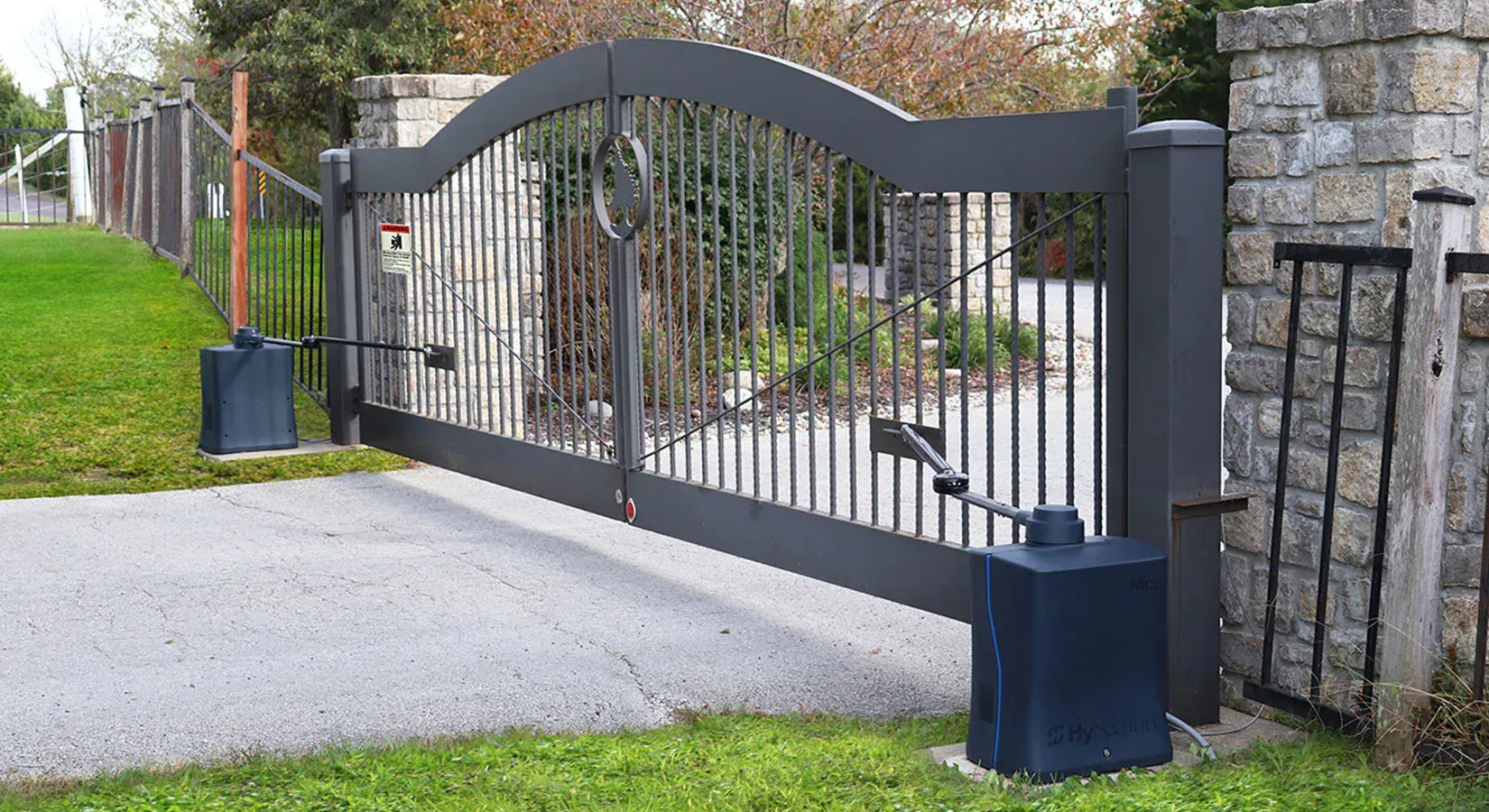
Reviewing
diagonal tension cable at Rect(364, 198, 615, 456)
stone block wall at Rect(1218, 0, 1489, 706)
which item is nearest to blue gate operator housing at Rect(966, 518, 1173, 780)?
stone block wall at Rect(1218, 0, 1489, 706)

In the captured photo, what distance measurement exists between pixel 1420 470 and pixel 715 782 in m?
1.95

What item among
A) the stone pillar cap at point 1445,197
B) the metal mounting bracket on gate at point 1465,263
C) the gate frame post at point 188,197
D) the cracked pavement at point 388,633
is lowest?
the cracked pavement at point 388,633

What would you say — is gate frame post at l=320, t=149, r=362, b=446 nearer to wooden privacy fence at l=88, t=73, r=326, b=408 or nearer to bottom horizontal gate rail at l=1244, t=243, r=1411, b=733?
wooden privacy fence at l=88, t=73, r=326, b=408

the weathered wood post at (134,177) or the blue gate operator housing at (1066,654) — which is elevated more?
the weathered wood post at (134,177)

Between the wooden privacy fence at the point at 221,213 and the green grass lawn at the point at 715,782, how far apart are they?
5642 millimetres

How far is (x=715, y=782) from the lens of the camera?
3.99m

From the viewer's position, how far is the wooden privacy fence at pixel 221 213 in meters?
10.5

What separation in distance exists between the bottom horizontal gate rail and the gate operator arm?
60 cm

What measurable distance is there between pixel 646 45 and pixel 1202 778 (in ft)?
12.6

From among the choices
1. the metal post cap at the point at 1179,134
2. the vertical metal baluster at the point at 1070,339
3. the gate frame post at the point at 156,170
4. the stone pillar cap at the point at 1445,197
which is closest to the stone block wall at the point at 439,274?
the vertical metal baluster at the point at 1070,339

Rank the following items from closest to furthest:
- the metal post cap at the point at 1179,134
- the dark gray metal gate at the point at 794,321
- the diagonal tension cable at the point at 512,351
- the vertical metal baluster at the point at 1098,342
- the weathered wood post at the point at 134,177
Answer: the metal post cap at the point at 1179,134 → the dark gray metal gate at the point at 794,321 → the vertical metal baluster at the point at 1098,342 → the diagonal tension cable at the point at 512,351 → the weathered wood post at the point at 134,177

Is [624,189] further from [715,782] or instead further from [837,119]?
[715,782]

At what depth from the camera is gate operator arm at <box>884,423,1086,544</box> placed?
13.4 feet

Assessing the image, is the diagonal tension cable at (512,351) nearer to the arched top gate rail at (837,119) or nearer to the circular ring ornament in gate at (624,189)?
the arched top gate rail at (837,119)
